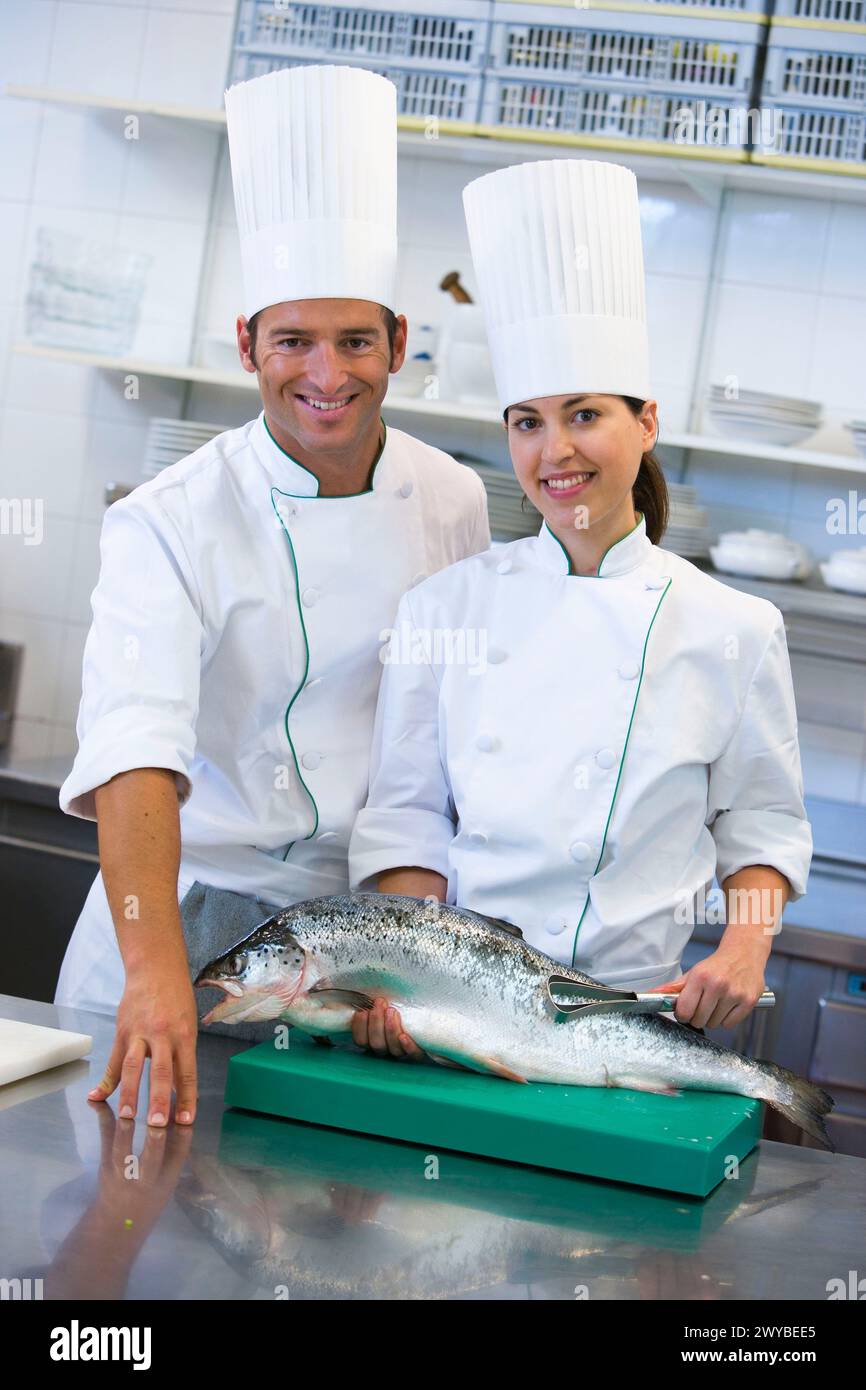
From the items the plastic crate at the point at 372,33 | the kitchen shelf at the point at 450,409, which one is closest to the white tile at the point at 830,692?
the kitchen shelf at the point at 450,409

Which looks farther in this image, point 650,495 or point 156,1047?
point 650,495

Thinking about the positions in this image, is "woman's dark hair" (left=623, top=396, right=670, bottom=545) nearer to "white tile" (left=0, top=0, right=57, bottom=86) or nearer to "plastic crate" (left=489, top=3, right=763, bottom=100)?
"plastic crate" (left=489, top=3, right=763, bottom=100)

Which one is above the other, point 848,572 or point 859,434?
point 859,434

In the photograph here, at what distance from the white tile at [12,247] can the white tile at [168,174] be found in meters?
0.29

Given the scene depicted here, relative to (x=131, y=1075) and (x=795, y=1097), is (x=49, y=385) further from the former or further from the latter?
(x=795, y=1097)

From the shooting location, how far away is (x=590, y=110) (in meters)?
3.04

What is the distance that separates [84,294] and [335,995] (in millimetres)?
2425

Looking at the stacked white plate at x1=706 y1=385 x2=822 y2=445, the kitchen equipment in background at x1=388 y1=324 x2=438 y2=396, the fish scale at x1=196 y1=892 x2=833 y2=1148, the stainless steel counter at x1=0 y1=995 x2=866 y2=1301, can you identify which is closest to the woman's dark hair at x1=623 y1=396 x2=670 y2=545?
the fish scale at x1=196 y1=892 x2=833 y2=1148

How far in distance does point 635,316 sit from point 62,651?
2391 mm

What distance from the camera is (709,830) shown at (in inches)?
64.2

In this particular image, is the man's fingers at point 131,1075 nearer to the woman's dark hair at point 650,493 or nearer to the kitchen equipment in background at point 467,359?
the woman's dark hair at point 650,493

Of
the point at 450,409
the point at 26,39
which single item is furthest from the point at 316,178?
the point at 26,39

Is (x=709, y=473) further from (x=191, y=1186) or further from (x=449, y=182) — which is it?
(x=191, y=1186)
